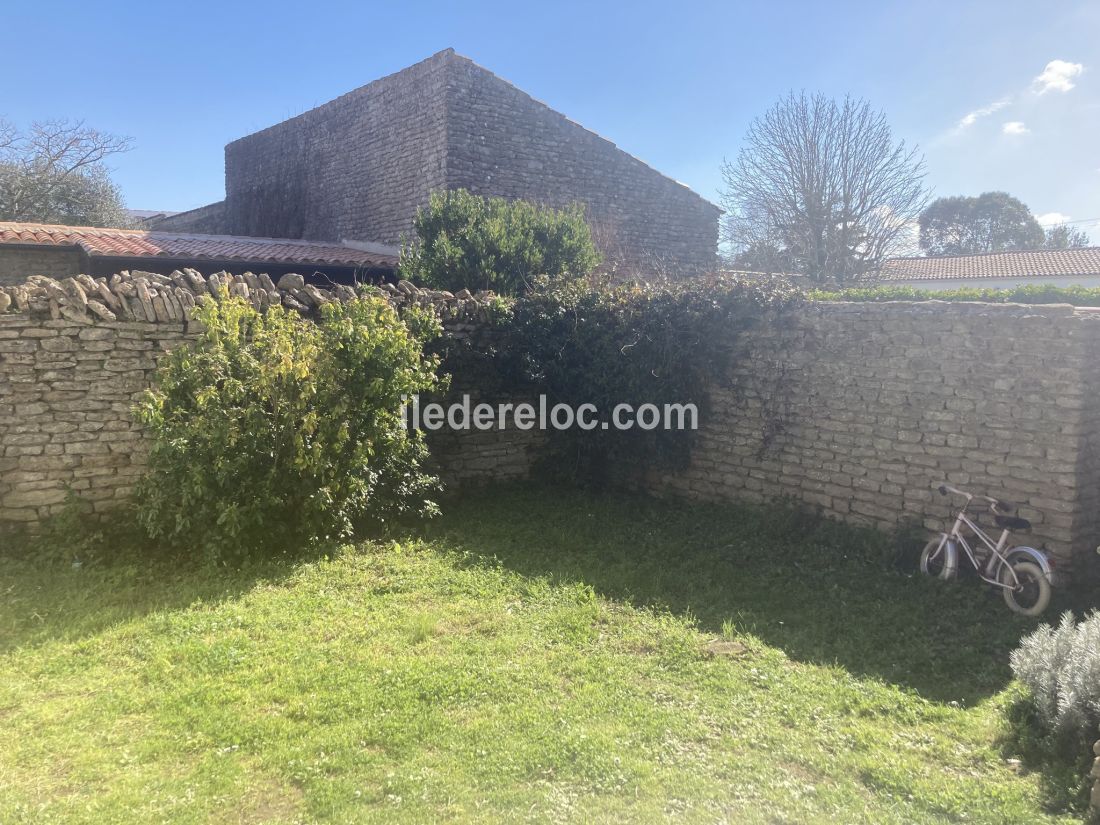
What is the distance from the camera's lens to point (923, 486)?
239 inches

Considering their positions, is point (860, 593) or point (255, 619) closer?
point (255, 619)

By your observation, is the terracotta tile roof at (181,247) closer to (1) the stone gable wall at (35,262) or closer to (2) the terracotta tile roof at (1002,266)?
(1) the stone gable wall at (35,262)

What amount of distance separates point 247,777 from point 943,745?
324 cm

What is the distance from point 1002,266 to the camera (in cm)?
2672

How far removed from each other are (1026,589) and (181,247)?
554 inches

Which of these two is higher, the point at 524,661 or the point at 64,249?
the point at 64,249

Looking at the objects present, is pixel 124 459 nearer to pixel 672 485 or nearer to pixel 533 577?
pixel 533 577

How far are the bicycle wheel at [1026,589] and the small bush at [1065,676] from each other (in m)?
1.29

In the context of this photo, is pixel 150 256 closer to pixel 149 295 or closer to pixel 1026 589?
pixel 149 295

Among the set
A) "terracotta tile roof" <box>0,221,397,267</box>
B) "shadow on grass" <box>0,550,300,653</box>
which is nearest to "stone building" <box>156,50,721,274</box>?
"terracotta tile roof" <box>0,221,397,267</box>

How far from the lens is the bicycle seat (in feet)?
17.0

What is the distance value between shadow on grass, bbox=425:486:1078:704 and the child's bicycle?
0.46 ft

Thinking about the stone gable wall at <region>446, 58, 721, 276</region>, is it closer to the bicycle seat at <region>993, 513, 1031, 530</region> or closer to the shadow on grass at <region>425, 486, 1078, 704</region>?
the shadow on grass at <region>425, 486, 1078, 704</region>

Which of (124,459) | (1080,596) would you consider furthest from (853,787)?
(124,459)
